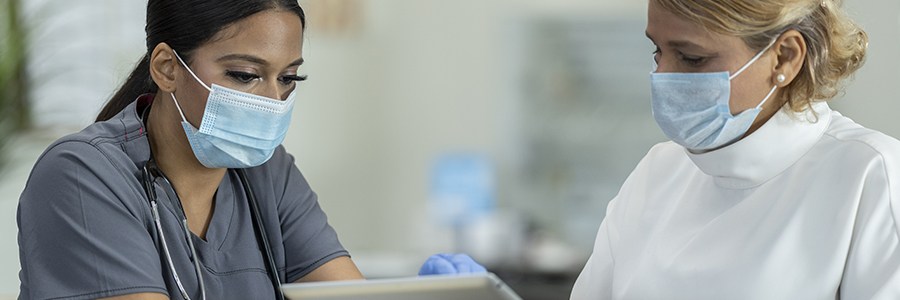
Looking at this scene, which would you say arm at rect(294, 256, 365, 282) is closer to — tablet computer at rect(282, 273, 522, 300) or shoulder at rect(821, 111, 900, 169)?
tablet computer at rect(282, 273, 522, 300)

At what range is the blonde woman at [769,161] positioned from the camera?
3.30 ft

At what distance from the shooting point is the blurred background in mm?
3754

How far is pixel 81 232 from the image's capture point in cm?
107

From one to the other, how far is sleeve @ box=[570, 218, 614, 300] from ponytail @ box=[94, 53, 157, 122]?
987mm

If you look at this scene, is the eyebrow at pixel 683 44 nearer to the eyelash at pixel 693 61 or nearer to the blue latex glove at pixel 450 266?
the eyelash at pixel 693 61

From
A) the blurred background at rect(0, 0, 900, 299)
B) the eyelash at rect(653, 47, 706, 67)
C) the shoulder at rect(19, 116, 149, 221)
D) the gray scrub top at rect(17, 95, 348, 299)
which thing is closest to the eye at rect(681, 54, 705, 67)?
the eyelash at rect(653, 47, 706, 67)

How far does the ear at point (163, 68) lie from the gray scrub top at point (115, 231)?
83 mm

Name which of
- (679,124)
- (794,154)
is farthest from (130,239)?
(794,154)

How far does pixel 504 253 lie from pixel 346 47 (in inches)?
56.0

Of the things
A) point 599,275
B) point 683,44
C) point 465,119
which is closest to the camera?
point 683,44

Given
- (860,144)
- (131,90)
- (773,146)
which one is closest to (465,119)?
(131,90)

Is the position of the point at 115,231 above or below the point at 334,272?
above

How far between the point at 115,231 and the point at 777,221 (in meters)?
1.07

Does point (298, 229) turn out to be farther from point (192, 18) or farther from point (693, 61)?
point (693, 61)
